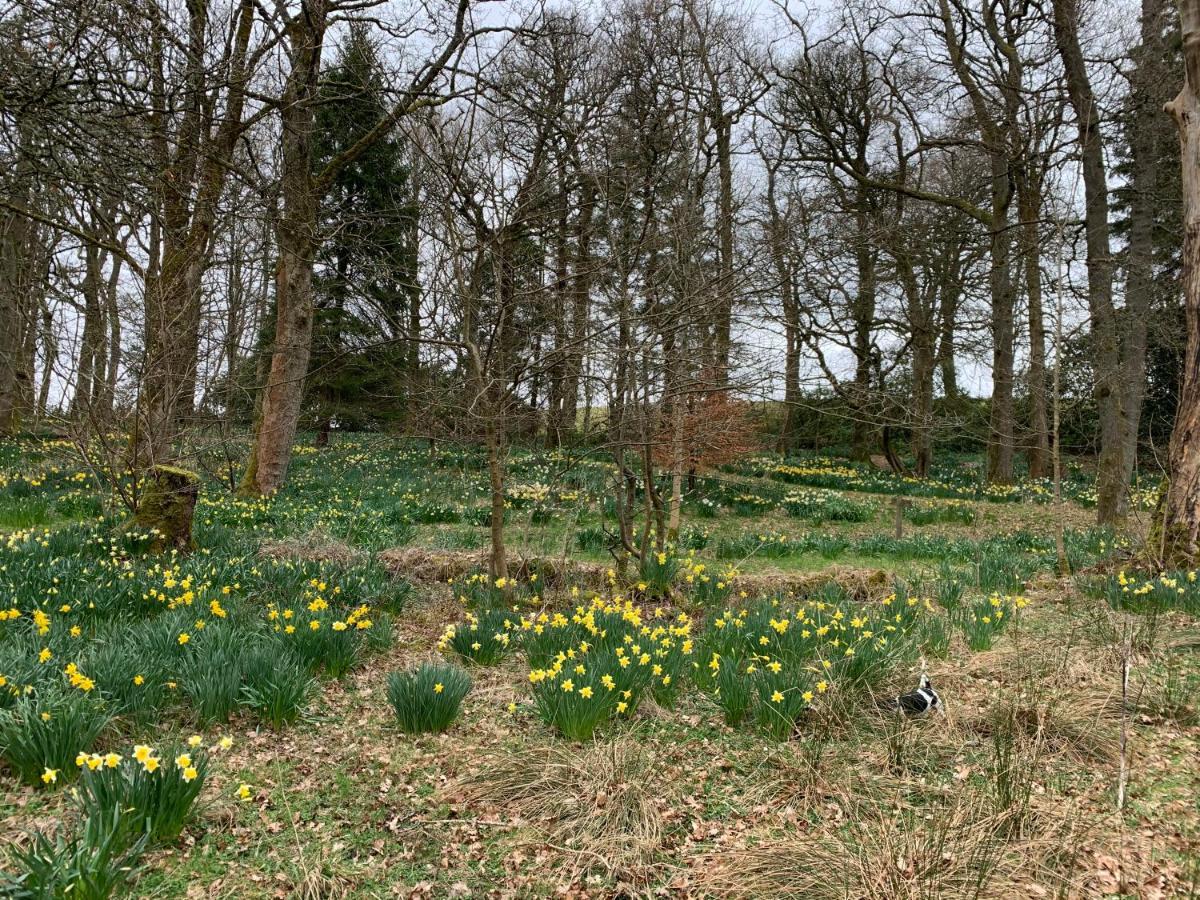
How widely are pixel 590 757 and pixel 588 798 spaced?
247 mm

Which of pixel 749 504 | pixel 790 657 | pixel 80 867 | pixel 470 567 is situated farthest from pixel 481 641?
pixel 749 504

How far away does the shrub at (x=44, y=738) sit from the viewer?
8.27ft

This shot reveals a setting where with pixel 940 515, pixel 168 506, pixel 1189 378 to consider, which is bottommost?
pixel 940 515

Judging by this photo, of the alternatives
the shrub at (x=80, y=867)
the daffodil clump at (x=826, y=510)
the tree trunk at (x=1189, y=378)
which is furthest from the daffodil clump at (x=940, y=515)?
the shrub at (x=80, y=867)

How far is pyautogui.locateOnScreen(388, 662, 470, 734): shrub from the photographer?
10.9ft

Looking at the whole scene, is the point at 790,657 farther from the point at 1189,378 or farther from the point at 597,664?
the point at 1189,378

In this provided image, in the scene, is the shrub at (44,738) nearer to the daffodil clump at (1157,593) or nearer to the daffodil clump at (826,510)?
the daffodil clump at (1157,593)

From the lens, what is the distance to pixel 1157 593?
497 cm

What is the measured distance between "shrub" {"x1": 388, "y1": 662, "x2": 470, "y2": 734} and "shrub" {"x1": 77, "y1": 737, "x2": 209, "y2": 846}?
1052 mm

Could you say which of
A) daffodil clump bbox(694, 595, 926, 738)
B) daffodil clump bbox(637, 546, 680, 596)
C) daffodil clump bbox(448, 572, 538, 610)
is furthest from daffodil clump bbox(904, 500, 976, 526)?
daffodil clump bbox(448, 572, 538, 610)

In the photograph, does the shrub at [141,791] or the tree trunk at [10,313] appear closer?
the shrub at [141,791]

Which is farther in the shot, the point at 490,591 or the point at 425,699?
the point at 490,591

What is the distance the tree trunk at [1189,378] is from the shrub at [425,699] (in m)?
5.65

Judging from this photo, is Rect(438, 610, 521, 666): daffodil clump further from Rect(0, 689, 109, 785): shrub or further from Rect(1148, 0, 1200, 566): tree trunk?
Rect(1148, 0, 1200, 566): tree trunk
